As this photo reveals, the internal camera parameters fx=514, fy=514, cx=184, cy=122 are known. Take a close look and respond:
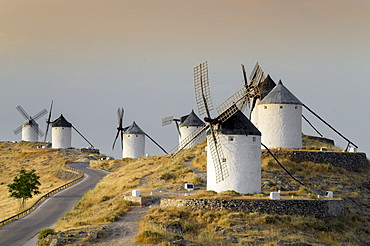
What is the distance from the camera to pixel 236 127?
34500 mm

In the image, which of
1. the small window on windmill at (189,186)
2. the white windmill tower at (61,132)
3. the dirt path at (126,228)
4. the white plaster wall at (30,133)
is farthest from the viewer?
the white plaster wall at (30,133)

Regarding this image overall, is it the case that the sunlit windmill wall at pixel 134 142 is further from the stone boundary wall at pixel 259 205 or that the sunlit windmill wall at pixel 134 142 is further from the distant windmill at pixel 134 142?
the stone boundary wall at pixel 259 205

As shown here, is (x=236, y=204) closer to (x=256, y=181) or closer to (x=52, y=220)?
(x=256, y=181)

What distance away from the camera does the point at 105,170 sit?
71.6m

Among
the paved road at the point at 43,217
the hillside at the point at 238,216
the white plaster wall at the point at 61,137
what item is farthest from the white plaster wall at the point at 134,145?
the hillside at the point at 238,216

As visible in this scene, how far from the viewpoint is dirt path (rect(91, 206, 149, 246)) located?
80.2 ft

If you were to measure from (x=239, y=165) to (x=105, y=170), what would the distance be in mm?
40340

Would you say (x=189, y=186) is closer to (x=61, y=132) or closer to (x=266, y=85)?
(x=266, y=85)

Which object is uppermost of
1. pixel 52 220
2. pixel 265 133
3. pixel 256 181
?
pixel 265 133

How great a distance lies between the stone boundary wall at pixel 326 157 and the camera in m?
46.5

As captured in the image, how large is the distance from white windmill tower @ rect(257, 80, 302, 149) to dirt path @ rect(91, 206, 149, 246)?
2037 cm

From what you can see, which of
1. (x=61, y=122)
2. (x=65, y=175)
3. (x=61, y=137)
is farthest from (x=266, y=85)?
(x=61, y=137)

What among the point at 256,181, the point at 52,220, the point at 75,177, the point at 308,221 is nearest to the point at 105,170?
the point at 75,177

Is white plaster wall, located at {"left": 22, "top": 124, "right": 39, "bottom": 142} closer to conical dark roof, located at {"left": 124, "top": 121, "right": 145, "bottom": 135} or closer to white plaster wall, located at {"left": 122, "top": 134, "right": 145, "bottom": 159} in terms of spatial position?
conical dark roof, located at {"left": 124, "top": 121, "right": 145, "bottom": 135}
